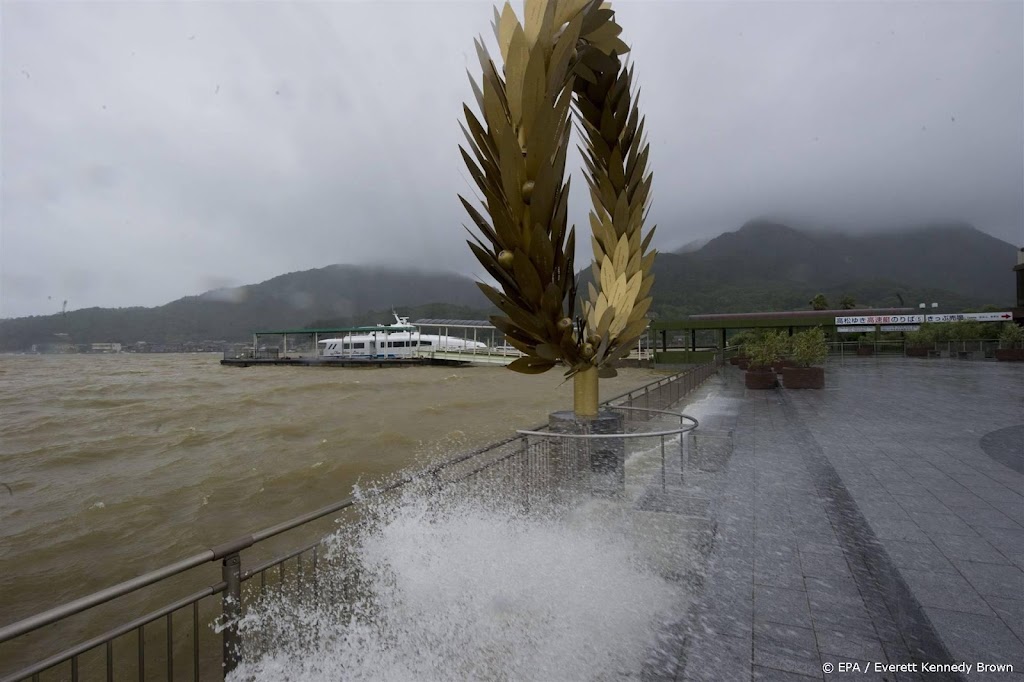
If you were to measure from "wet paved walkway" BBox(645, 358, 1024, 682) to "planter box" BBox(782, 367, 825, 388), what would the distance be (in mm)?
8117

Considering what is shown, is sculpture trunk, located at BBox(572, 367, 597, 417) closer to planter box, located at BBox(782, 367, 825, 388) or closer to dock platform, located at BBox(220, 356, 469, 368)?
planter box, located at BBox(782, 367, 825, 388)

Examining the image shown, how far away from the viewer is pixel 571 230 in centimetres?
437

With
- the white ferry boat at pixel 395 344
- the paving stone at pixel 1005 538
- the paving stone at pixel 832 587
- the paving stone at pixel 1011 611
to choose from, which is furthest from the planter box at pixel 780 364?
the white ferry boat at pixel 395 344

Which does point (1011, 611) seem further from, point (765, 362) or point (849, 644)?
point (765, 362)

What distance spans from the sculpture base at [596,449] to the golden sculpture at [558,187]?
212 mm

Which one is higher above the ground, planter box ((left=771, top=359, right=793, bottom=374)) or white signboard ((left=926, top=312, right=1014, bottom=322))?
white signboard ((left=926, top=312, right=1014, bottom=322))

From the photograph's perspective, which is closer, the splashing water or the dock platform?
the splashing water

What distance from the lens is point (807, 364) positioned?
60.7ft

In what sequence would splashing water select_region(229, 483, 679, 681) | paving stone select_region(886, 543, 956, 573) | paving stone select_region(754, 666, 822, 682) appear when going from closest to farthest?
paving stone select_region(754, 666, 822, 682) < splashing water select_region(229, 483, 679, 681) < paving stone select_region(886, 543, 956, 573)

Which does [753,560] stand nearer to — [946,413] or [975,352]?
[946,413]

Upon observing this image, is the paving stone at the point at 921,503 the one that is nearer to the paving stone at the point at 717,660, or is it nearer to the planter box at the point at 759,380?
the paving stone at the point at 717,660

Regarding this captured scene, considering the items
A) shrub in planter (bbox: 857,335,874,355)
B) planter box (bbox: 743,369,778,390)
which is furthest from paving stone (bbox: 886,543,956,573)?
shrub in planter (bbox: 857,335,874,355)

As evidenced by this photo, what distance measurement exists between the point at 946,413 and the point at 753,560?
10399 mm

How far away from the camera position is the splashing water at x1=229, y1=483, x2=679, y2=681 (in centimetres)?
281
